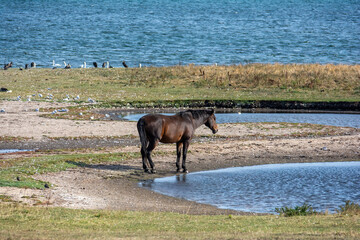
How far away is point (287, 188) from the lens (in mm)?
18125

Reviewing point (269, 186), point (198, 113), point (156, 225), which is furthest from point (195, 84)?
point (156, 225)

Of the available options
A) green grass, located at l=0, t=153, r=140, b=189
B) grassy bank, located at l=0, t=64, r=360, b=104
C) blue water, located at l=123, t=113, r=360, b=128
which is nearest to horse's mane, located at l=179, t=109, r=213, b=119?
green grass, located at l=0, t=153, r=140, b=189

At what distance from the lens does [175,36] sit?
142 metres

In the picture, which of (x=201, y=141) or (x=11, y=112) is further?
(x=11, y=112)

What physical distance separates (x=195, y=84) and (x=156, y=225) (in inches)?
1547

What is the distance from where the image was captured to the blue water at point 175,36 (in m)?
103

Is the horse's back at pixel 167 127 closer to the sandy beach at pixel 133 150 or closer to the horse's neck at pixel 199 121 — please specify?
the horse's neck at pixel 199 121

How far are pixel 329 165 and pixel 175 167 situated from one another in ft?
19.5

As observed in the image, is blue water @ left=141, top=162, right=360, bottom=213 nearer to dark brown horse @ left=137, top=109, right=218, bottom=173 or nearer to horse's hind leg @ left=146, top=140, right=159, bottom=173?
horse's hind leg @ left=146, top=140, right=159, bottom=173

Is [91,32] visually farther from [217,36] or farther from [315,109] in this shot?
[315,109]

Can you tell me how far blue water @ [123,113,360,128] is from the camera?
33969 millimetres

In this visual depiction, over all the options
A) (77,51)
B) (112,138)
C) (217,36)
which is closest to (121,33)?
(217,36)

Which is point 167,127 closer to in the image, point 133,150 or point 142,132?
point 142,132

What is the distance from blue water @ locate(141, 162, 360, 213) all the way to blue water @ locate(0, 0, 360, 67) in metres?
68.4
